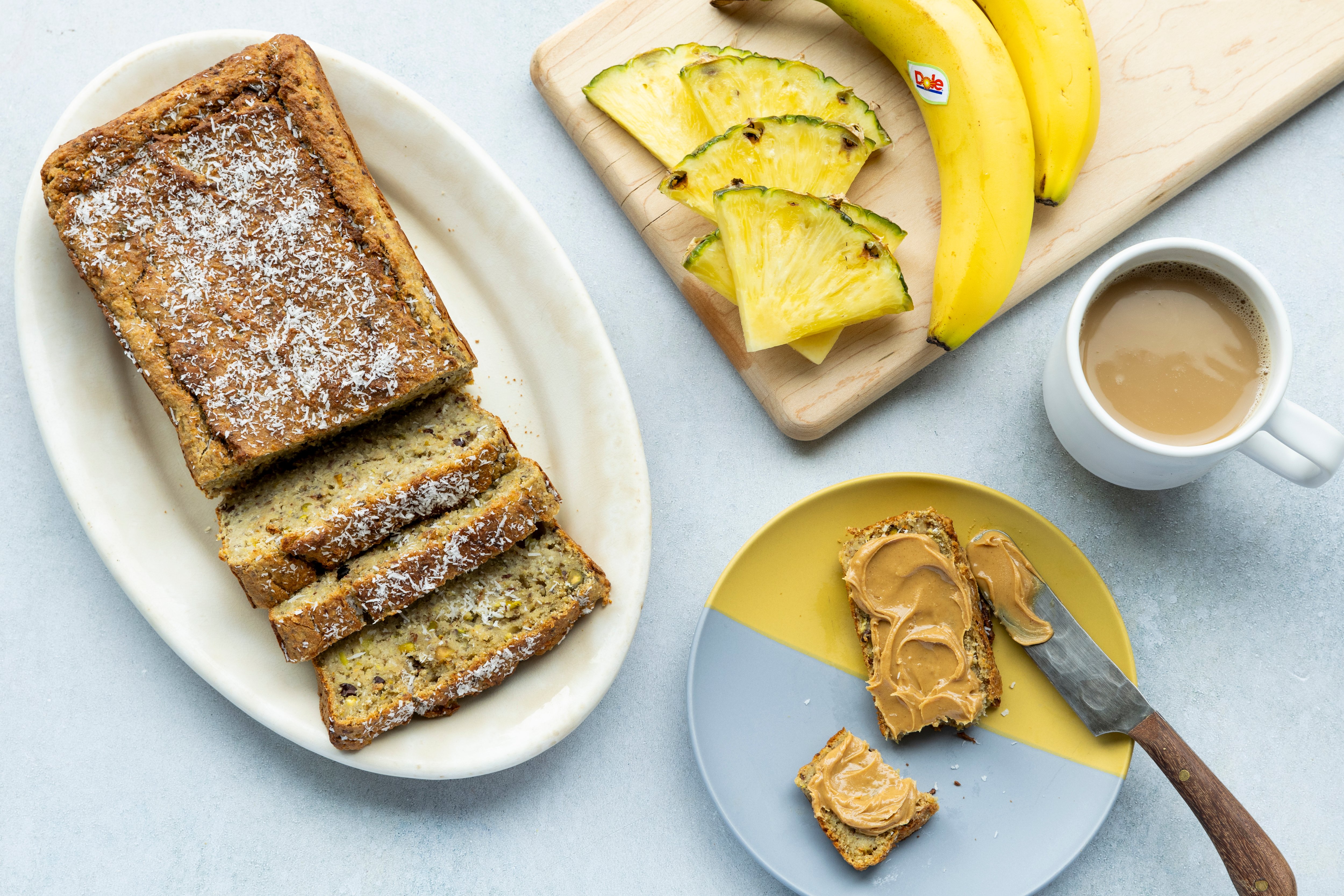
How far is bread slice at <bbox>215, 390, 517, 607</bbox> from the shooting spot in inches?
80.2

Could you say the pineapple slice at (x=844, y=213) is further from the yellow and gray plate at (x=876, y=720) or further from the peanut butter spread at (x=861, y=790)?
the peanut butter spread at (x=861, y=790)

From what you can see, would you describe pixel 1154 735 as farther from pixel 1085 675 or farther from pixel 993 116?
pixel 993 116

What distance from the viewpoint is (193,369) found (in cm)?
199

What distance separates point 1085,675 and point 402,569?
1833 mm

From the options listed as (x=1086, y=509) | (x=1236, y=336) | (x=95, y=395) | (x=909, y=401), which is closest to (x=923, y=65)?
(x=909, y=401)

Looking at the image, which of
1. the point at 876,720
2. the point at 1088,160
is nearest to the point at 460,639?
the point at 876,720

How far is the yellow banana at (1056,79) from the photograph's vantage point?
2.17 metres

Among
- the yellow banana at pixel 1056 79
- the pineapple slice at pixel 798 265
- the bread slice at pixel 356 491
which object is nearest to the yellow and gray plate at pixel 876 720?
the pineapple slice at pixel 798 265

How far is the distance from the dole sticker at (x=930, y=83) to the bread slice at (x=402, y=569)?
1464mm

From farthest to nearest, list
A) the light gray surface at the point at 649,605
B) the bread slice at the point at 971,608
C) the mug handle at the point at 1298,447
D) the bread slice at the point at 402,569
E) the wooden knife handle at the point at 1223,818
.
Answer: the light gray surface at the point at 649,605, the bread slice at the point at 971,608, the wooden knife handle at the point at 1223,818, the bread slice at the point at 402,569, the mug handle at the point at 1298,447

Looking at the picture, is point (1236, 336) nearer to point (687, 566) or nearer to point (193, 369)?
point (687, 566)

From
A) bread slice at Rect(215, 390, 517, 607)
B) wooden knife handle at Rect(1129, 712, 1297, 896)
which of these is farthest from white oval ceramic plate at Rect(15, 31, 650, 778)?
wooden knife handle at Rect(1129, 712, 1297, 896)

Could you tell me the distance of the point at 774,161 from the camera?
2.19 m

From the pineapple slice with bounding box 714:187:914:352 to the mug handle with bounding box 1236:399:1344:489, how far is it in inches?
35.0
